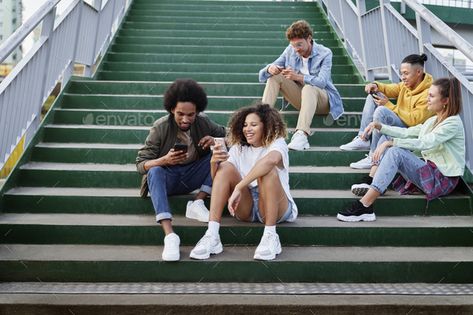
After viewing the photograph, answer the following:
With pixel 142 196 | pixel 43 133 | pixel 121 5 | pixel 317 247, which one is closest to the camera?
pixel 317 247

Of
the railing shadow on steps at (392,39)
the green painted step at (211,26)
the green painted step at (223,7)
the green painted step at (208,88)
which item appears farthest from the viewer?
the green painted step at (223,7)

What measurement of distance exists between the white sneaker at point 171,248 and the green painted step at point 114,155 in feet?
4.81

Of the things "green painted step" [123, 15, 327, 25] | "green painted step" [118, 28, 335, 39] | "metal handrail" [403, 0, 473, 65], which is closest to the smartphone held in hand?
"metal handrail" [403, 0, 473, 65]

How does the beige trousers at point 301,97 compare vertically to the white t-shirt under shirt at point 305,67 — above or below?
below

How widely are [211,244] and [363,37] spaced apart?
398cm

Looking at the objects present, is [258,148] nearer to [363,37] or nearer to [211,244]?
[211,244]

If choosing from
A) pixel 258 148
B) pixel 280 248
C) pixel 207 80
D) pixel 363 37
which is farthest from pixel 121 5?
pixel 280 248

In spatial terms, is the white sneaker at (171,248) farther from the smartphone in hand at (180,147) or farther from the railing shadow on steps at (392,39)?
the railing shadow on steps at (392,39)

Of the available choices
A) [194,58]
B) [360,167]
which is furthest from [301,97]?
[194,58]

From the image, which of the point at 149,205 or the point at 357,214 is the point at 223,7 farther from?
the point at 357,214

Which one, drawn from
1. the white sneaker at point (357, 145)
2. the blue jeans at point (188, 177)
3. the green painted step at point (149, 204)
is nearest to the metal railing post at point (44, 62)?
the green painted step at point (149, 204)

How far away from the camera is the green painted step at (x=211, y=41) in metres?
7.96

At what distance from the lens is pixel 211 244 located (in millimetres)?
3559

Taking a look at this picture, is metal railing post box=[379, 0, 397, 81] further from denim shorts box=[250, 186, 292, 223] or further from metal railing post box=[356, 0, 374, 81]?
denim shorts box=[250, 186, 292, 223]
